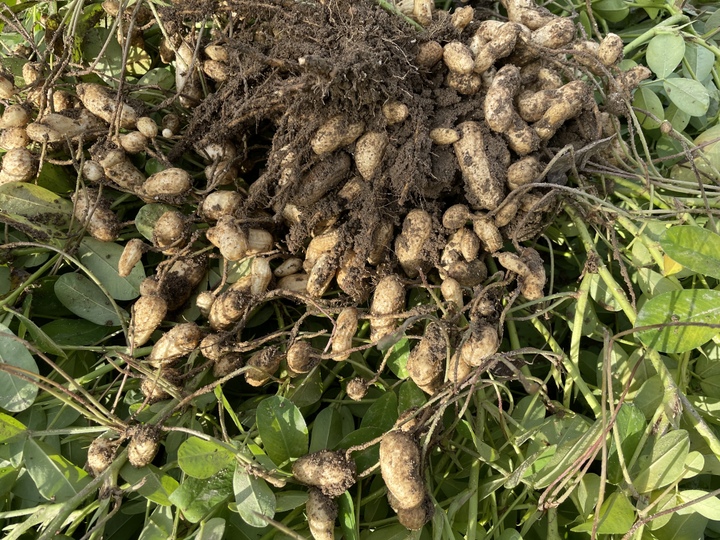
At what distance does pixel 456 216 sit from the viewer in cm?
106

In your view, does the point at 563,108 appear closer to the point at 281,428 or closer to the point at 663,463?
Result: the point at 663,463

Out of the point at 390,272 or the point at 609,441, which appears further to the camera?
the point at 390,272

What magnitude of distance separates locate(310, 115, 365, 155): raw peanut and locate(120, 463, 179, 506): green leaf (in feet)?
2.03

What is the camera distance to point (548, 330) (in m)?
1.13

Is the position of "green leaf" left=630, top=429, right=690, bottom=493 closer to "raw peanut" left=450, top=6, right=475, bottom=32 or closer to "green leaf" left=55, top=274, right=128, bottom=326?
"raw peanut" left=450, top=6, right=475, bottom=32

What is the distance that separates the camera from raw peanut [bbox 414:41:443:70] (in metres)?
1.05

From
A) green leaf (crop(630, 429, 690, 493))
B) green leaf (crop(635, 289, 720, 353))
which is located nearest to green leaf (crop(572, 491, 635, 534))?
green leaf (crop(630, 429, 690, 493))

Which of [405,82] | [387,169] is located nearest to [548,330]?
[387,169]

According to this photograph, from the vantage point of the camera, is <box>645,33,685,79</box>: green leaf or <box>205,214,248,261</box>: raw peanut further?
<box>645,33,685,79</box>: green leaf

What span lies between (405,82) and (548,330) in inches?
21.7

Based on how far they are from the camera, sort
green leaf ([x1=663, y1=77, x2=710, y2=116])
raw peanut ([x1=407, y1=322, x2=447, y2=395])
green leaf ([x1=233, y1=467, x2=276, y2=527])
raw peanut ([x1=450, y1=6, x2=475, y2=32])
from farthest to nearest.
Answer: green leaf ([x1=663, y1=77, x2=710, y2=116])
raw peanut ([x1=450, y1=6, x2=475, y2=32])
raw peanut ([x1=407, y1=322, x2=447, y2=395])
green leaf ([x1=233, y1=467, x2=276, y2=527])

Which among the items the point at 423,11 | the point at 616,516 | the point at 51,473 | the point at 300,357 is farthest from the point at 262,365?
the point at 423,11

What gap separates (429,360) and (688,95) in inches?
34.0

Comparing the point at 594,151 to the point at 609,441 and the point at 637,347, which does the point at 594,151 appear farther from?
the point at 609,441
